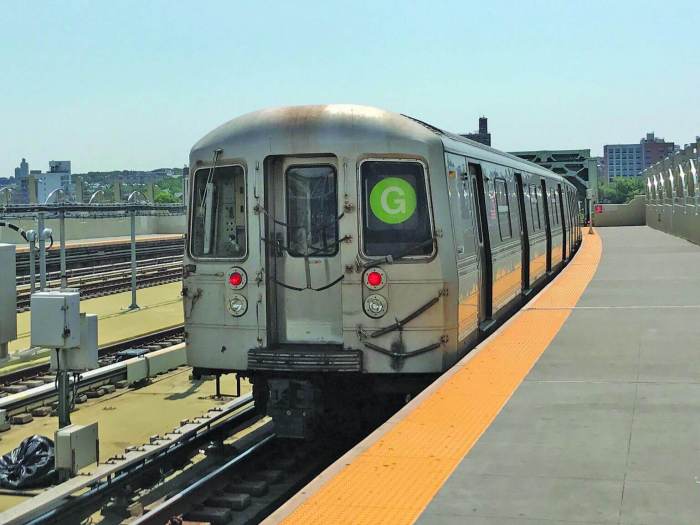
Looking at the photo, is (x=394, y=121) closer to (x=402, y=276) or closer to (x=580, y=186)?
(x=402, y=276)

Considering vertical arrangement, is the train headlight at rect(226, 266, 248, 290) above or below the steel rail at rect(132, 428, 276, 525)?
above

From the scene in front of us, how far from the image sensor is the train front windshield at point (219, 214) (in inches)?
322

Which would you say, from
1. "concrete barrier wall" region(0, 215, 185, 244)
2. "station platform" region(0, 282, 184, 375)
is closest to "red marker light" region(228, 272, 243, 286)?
"station platform" region(0, 282, 184, 375)

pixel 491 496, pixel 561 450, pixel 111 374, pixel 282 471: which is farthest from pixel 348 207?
pixel 111 374

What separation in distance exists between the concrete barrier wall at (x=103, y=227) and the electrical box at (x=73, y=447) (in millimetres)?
32901

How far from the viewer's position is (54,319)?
7938 millimetres

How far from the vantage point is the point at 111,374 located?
12.9 metres

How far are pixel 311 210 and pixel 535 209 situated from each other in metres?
8.37

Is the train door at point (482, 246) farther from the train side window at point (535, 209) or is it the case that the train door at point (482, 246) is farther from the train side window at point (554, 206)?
the train side window at point (554, 206)

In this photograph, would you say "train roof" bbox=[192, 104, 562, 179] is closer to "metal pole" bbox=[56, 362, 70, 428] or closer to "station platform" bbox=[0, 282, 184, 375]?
"metal pole" bbox=[56, 362, 70, 428]

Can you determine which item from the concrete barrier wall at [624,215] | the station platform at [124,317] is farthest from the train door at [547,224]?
the concrete barrier wall at [624,215]

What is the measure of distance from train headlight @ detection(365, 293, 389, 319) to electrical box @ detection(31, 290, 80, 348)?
257 cm

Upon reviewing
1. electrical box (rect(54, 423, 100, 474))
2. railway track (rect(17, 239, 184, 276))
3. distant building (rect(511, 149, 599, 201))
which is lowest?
electrical box (rect(54, 423, 100, 474))

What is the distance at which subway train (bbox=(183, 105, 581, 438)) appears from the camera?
25.4ft
